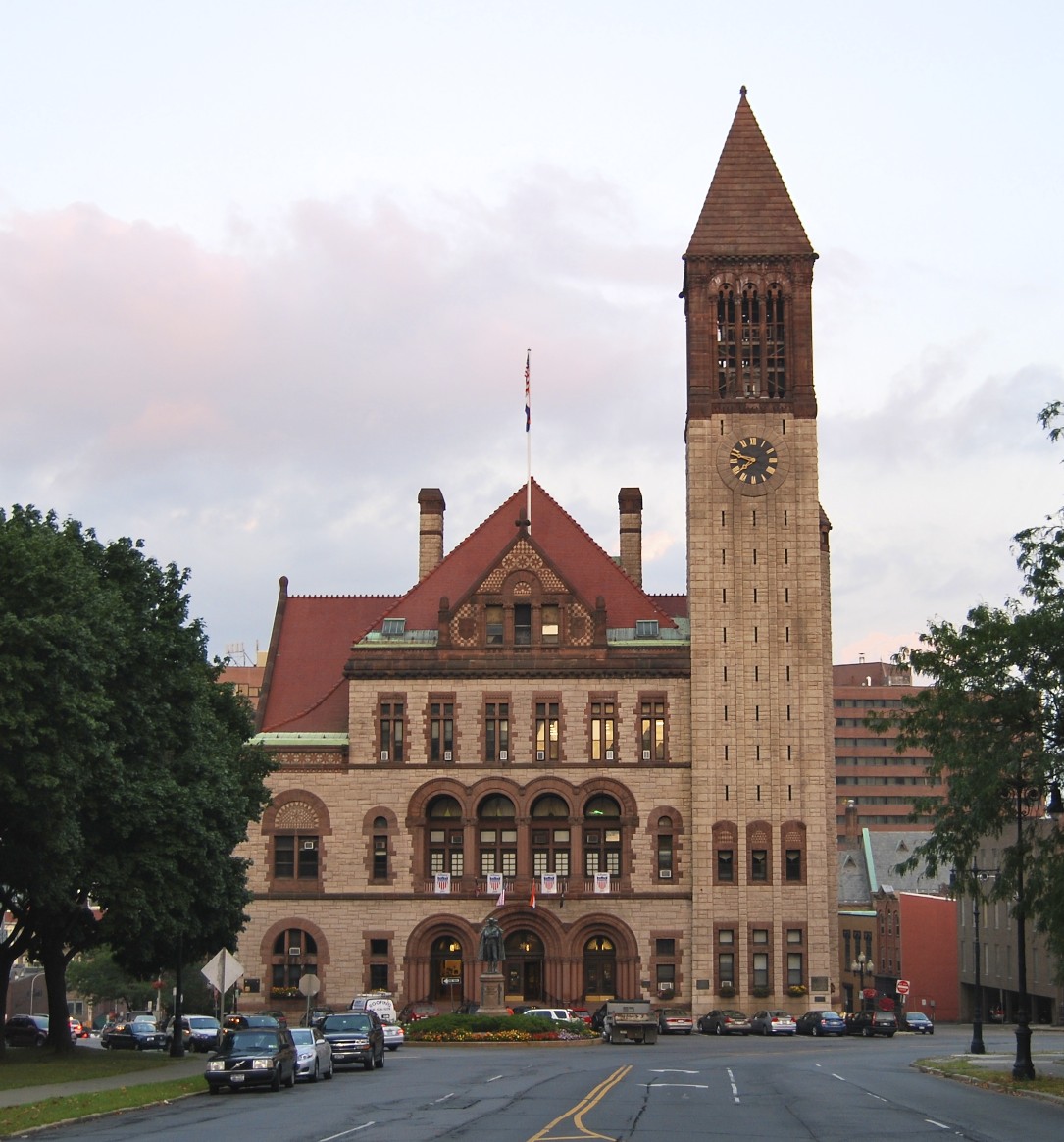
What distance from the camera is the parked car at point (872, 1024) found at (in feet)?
265

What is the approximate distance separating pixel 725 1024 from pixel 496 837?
568 inches

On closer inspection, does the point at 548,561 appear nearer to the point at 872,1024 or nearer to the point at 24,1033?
the point at 872,1024

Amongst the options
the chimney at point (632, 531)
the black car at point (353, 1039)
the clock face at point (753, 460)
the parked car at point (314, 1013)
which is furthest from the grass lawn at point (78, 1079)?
the chimney at point (632, 531)

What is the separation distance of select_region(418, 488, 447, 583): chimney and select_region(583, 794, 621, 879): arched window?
1924cm

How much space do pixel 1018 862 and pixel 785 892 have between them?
45.4m

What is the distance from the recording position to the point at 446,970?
85812 mm

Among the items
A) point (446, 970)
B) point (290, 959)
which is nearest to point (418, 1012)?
point (446, 970)

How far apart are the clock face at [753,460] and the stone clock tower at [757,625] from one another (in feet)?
0.23

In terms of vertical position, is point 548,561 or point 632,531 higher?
point 632,531

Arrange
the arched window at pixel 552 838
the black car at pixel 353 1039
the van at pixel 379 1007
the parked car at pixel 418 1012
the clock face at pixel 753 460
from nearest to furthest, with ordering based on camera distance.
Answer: the black car at pixel 353 1039, the van at pixel 379 1007, the parked car at pixel 418 1012, the arched window at pixel 552 838, the clock face at pixel 753 460

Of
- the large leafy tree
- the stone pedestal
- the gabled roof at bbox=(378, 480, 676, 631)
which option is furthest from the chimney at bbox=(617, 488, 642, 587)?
the large leafy tree

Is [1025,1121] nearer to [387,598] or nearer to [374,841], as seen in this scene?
[374,841]

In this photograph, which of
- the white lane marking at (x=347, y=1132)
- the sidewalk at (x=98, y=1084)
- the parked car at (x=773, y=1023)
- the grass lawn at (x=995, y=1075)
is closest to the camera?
the white lane marking at (x=347, y=1132)

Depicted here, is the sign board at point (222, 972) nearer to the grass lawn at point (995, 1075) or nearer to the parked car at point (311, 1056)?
the parked car at point (311, 1056)
